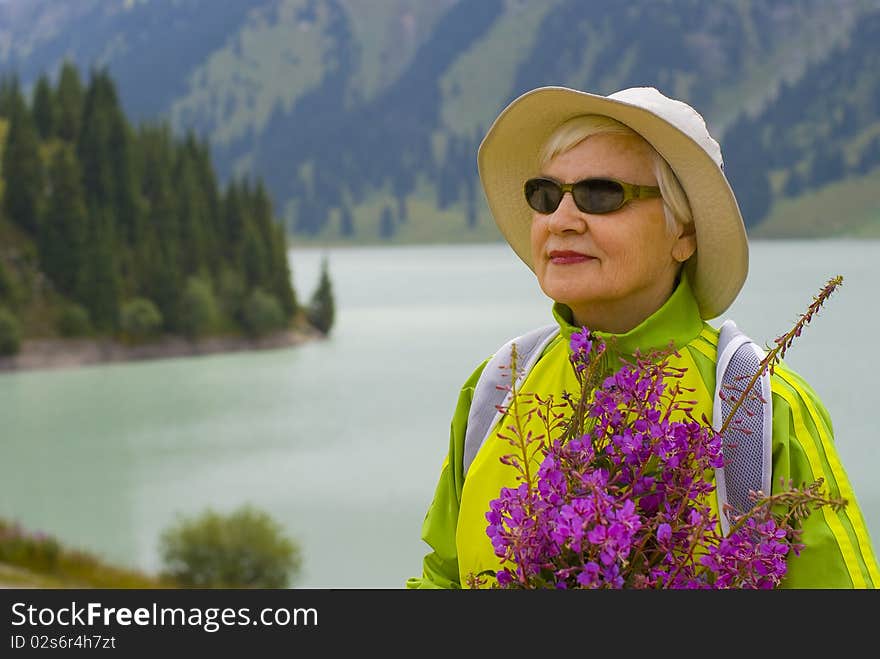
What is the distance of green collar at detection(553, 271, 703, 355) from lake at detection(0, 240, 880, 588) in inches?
1059

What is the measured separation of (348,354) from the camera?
4289 inches

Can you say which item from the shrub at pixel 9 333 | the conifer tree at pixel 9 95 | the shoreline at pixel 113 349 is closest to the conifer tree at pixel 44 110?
the conifer tree at pixel 9 95

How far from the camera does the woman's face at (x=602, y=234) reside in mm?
3412

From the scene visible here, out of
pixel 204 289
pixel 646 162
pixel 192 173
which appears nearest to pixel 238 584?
pixel 646 162

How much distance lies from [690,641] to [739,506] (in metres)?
0.76

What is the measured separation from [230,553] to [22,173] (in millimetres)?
71128

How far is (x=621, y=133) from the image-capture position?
345cm

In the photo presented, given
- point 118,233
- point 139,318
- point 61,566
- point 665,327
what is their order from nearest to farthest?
point 665,327
point 61,566
point 139,318
point 118,233

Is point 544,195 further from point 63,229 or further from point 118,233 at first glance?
point 118,233

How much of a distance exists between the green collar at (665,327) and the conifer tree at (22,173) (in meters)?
98.3

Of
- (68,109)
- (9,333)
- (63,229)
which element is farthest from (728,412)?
(68,109)

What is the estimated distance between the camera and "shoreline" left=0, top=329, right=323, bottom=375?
305 feet

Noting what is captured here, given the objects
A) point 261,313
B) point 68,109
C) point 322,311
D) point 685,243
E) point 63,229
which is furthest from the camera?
point 322,311

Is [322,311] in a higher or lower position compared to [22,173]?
lower
